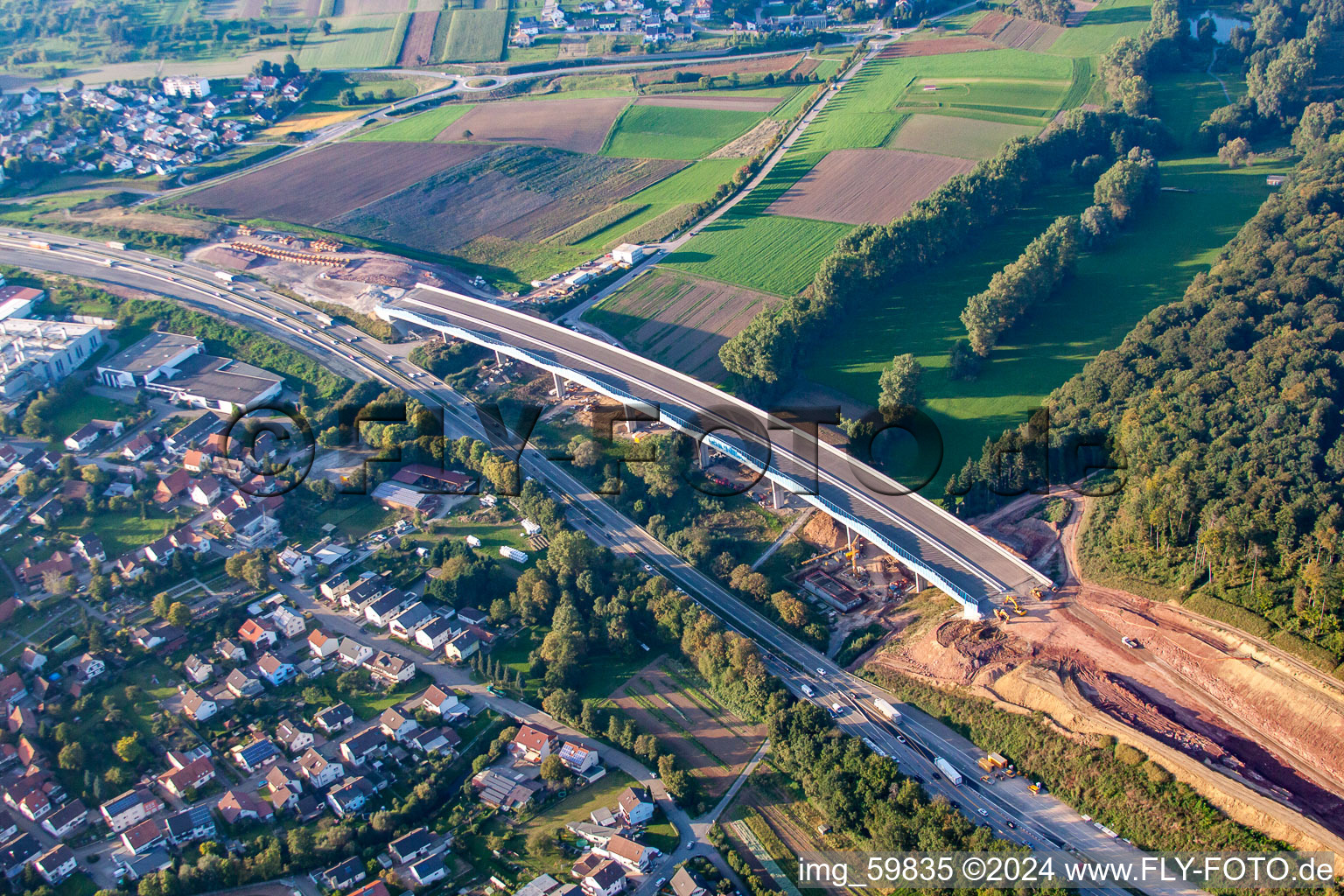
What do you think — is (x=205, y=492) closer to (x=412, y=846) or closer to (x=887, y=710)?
(x=412, y=846)

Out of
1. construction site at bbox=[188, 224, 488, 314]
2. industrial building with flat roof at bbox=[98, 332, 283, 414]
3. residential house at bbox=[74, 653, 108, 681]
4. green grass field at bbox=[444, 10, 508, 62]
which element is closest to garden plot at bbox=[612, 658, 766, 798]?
residential house at bbox=[74, 653, 108, 681]

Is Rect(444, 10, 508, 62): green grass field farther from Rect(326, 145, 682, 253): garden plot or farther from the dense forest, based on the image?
the dense forest

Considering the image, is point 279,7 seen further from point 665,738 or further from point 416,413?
point 665,738

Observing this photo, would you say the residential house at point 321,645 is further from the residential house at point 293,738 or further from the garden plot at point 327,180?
the garden plot at point 327,180

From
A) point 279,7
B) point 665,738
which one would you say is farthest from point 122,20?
point 665,738

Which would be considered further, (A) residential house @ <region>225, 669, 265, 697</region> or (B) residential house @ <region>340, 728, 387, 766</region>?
(A) residential house @ <region>225, 669, 265, 697</region>

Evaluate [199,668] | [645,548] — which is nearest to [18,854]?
[199,668]

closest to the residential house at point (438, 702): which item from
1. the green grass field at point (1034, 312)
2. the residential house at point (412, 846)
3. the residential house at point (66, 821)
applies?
the residential house at point (412, 846)
